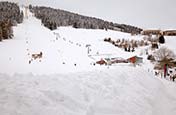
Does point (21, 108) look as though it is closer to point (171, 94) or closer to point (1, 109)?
point (1, 109)

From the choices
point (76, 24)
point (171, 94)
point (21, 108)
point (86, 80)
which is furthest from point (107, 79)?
point (76, 24)

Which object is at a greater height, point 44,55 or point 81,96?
point 44,55

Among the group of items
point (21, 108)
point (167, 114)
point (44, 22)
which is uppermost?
point (44, 22)

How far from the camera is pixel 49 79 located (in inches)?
544

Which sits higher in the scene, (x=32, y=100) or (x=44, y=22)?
(x=44, y=22)

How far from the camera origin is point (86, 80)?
558 inches

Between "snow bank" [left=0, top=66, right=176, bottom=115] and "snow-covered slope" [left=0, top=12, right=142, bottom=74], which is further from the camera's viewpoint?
"snow-covered slope" [left=0, top=12, right=142, bottom=74]

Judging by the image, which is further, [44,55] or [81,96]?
[44,55]

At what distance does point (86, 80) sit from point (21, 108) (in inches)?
208

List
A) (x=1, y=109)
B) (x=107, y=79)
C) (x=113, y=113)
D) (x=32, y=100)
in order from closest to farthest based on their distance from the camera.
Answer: (x=1, y=109) < (x=32, y=100) < (x=113, y=113) < (x=107, y=79)

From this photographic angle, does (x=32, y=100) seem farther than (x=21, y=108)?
Yes

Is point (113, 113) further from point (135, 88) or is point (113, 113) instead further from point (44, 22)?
point (44, 22)

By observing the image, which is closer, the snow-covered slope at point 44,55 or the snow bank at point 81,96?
the snow bank at point 81,96

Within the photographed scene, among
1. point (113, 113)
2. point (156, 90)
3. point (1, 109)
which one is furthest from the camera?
point (156, 90)
